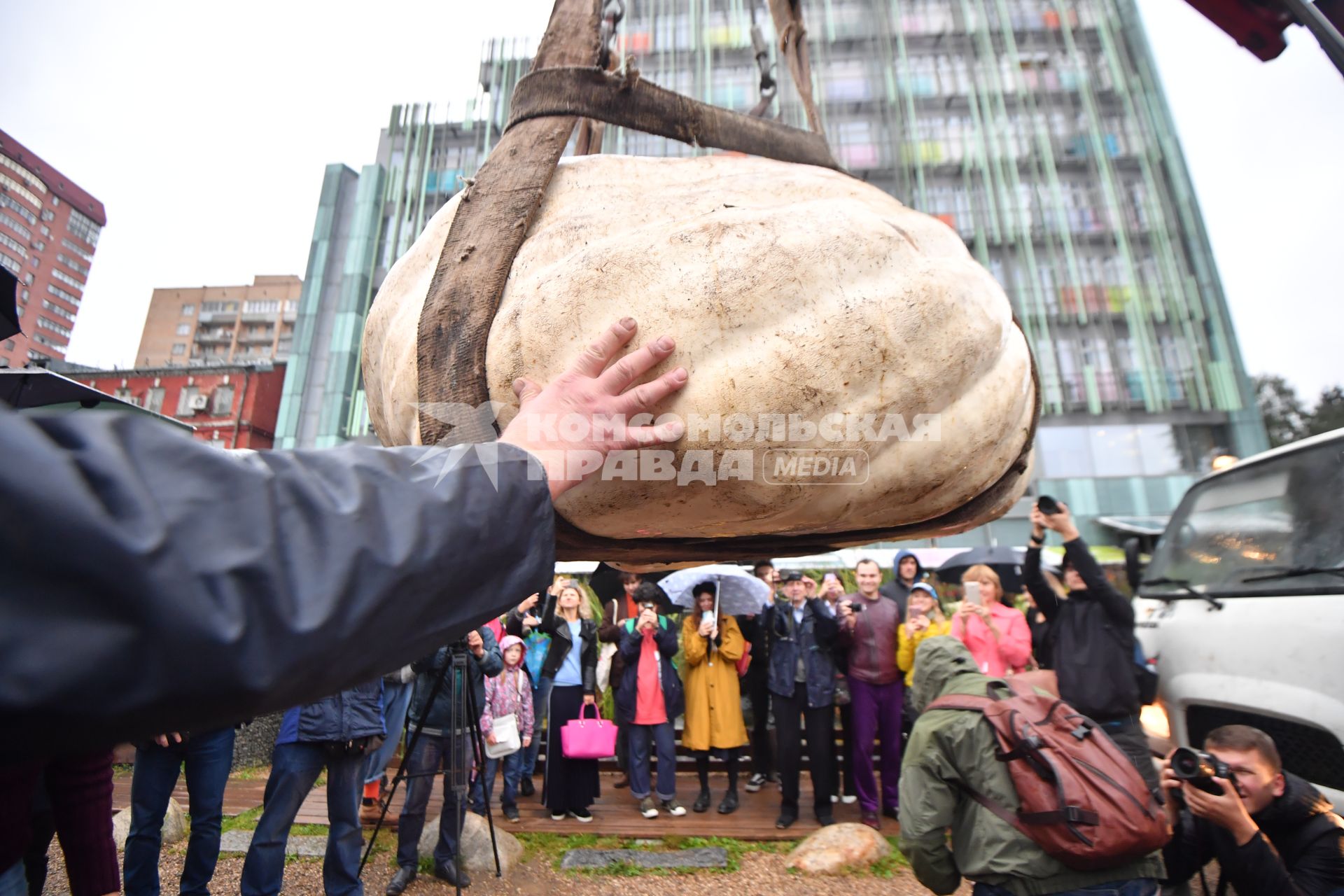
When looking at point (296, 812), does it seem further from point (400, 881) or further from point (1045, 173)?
point (1045, 173)

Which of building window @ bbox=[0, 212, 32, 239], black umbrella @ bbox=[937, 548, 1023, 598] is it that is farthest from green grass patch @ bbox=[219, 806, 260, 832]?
black umbrella @ bbox=[937, 548, 1023, 598]

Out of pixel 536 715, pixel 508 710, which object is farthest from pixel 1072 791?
pixel 536 715

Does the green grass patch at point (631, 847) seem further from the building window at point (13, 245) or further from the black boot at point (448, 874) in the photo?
the building window at point (13, 245)

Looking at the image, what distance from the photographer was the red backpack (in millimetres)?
2371

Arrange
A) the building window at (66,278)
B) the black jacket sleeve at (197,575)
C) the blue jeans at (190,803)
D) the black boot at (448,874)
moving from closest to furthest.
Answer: the black jacket sleeve at (197,575) < the blue jeans at (190,803) < the black boot at (448,874) < the building window at (66,278)

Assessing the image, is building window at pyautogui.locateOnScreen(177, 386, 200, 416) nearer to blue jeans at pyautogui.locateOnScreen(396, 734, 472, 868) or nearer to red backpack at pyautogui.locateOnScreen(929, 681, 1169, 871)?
blue jeans at pyautogui.locateOnScreen(396, 734, 472, 868)

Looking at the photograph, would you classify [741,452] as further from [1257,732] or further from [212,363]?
[212,363]

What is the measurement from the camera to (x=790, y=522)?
1.51 meters

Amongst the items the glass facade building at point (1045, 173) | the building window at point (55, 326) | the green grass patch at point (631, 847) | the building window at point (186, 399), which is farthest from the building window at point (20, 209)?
the building window at point (186, 399)

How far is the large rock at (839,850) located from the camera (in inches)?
197

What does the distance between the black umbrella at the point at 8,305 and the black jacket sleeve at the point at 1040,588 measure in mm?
4902

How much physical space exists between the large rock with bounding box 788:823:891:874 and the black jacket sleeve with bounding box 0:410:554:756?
506 cm

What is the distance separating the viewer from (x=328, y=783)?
4.10 metres

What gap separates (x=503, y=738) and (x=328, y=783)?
1.81 m
